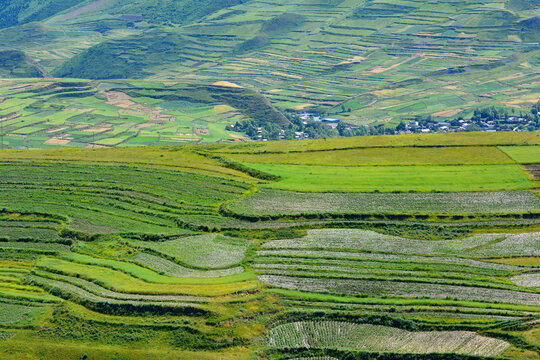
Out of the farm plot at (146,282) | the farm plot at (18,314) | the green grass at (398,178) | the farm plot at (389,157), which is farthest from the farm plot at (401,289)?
the farm plot at (389,157)

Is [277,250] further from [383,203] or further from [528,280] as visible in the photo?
[528,280]

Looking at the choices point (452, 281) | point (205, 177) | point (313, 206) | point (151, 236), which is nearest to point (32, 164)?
point (205, 177)

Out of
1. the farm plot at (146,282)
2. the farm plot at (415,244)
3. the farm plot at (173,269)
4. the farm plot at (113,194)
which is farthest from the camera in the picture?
the farm plot at (113,194)

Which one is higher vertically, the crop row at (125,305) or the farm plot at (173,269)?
the crop row at (125,305)

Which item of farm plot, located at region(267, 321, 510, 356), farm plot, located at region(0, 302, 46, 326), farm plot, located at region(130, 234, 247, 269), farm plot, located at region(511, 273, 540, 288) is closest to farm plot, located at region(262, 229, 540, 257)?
farm plot, located at region(130, 234, 247, 269)

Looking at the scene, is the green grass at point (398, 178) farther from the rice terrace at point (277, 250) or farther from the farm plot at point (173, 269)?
the farm plot at point (173, 269)

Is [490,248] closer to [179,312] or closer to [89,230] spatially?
[179,312]

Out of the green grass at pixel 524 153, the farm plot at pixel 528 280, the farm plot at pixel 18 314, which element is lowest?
the green grass at pixel 524 153

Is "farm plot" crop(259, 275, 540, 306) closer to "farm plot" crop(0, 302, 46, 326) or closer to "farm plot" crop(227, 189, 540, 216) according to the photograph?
"farm plot" crop(227, 189, 540, 216)
